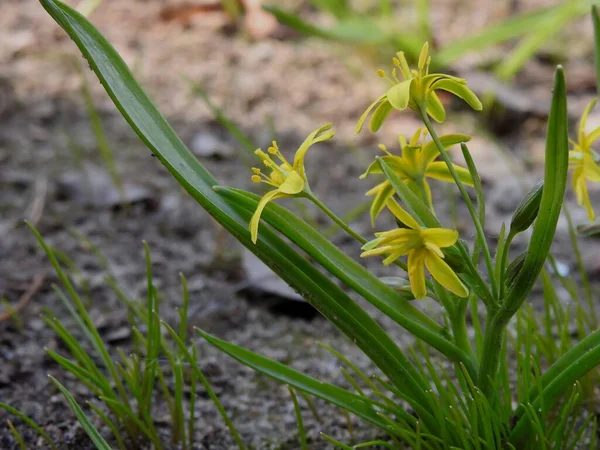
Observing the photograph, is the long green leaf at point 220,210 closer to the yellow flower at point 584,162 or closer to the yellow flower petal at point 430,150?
the yellow flower petal at point 430,150

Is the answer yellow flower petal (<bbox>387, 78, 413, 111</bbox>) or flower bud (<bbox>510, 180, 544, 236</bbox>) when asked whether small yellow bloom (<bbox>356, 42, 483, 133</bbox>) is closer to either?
yellow flower petal (<bbox>387, 78, 413, 111</bbox>)

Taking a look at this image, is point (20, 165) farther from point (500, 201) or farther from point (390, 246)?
point (390, 246)

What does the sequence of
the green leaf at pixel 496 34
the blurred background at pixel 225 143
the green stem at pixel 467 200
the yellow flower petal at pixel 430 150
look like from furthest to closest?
1. the green leaf at pixel 496 34
2. the blurred background at pixel 225 143
3. the yellow flower petal at pixel 430 150
4. the green stem at pixel 467 200

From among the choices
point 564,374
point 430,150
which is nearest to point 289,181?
point 430,150

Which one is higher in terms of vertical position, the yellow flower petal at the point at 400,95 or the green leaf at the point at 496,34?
the green leaf at the point at 496,34

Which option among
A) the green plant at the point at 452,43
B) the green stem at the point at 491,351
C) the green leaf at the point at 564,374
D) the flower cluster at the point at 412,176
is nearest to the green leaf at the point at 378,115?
the flower cluster at the point at 412,176

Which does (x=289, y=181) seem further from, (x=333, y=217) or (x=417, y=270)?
(x=417, y=270)
